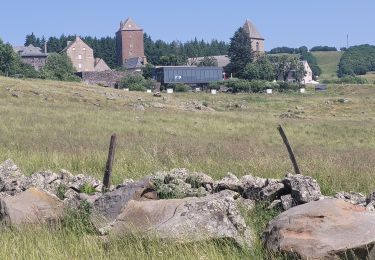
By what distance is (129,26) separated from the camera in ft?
633

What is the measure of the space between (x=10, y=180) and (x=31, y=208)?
2.20 meters

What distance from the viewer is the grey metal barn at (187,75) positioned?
126438 mm

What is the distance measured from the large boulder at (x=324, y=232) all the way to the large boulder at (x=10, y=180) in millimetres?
4752

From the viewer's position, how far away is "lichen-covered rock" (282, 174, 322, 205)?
27.1ft

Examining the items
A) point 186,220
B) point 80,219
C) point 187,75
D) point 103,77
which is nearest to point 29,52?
point 103,77

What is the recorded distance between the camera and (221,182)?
9.59 m

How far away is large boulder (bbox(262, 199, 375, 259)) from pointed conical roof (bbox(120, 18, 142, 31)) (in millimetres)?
188109

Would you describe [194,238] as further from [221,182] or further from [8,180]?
[8,180]

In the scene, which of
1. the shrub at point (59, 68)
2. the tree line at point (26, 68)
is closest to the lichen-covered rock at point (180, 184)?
the tree line at point (26, 68)

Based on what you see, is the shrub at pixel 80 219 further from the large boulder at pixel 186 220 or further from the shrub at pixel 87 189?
the shrub at pixel 87 189

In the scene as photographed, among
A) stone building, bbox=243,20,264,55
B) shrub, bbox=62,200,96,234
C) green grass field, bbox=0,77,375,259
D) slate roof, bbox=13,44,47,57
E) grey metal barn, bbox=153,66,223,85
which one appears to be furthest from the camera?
stone building, bbox=243,20,264,55

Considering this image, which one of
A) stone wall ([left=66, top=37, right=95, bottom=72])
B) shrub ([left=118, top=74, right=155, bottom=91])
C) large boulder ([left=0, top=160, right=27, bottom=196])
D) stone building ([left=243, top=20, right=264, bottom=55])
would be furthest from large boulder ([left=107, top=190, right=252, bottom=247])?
stone building ([left=243, top=20, right=264, bottom=55])

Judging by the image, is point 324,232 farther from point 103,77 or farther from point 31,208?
point 103,77

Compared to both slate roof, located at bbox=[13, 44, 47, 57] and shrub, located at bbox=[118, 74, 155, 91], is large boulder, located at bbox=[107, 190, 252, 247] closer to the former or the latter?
shrub, located at bbox=[118, 74, 155, 91]
